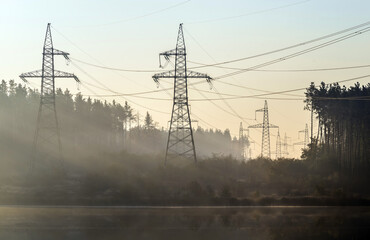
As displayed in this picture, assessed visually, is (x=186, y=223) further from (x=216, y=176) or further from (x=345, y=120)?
(x=345, y=120)

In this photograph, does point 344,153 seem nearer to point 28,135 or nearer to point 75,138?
point 28,135

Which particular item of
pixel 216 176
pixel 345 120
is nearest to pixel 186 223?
pixel 216 176

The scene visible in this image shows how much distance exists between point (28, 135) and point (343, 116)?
77687 millimetres

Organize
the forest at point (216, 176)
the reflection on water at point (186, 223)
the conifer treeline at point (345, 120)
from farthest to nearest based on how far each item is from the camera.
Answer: the conifer treeline at point (345, 120) < the forest at point (216, 176) < the reflection on water at point (186, 223)

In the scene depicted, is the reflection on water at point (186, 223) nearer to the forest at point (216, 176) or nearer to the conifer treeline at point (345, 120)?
the forest at point (216, 176)

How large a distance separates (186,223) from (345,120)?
226 feet

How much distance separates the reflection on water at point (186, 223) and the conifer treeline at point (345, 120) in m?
36.2

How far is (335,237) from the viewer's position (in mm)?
49969

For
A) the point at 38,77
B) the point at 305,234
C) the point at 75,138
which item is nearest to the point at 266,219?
the point at 305,234

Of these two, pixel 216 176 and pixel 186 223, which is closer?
pixel 186 223

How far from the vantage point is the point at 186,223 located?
61.6 metres

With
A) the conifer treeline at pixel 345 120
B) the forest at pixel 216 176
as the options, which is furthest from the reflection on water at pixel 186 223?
the conifer treeline at pixel 345 120

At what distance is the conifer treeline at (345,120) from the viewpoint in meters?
113

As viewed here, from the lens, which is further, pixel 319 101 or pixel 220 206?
pixel 319 101
